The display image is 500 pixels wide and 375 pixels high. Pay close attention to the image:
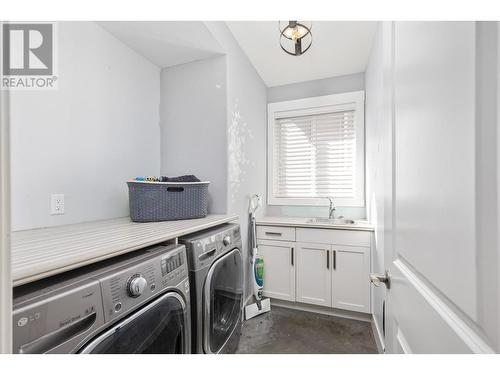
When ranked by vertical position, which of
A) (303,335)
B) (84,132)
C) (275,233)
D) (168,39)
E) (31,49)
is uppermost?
(168,39)

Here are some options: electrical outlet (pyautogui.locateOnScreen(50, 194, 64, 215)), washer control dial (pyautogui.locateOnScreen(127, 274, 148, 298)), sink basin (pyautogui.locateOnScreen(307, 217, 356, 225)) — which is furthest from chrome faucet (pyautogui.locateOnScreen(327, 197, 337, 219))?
electrical outlet (pyautogui.locateOnScreen(50, 194, 64, 215))

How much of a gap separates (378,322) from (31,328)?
6.96ft

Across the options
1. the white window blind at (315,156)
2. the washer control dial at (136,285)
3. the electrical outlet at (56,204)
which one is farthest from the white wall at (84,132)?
the white window blind at (315,156)

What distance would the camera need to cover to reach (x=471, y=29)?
1.17 feet

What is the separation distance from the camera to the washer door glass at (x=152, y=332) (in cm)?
69

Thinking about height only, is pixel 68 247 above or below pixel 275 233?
above

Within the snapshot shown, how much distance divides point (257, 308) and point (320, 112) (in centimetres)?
229

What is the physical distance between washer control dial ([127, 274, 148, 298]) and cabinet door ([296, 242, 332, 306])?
166 centimetres

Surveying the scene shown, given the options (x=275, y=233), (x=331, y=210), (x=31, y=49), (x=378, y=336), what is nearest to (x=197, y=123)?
(x=31, y=49)

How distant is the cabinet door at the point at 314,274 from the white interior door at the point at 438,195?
1451 mm

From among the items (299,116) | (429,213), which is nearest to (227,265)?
(429,213)

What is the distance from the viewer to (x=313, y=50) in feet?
6.97

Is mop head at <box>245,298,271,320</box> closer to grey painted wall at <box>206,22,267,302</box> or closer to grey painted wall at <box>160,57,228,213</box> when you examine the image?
grey painted wall at <box>206,22,267,302</box>

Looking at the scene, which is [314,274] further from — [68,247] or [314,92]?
[314,92]
